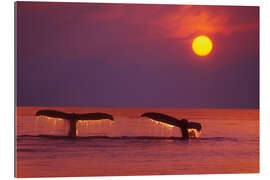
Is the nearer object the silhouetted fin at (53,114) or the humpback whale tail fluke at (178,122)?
the silhouetted fin at (53,114)

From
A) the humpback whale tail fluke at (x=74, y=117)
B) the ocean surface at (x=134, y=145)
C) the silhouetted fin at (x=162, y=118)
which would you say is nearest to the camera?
the ocean surface at (x=134, y=145)

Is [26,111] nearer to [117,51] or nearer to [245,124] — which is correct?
[117,51]

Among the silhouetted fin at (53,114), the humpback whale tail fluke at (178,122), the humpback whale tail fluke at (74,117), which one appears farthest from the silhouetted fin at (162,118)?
the silhouetted fin at (53,114)

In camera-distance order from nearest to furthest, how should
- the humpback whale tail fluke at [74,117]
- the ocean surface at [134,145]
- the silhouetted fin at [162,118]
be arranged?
the ocean surface at [134,145]
the humpback whale tail fluke at [74,117]
the silhouetted fin at [162,118]

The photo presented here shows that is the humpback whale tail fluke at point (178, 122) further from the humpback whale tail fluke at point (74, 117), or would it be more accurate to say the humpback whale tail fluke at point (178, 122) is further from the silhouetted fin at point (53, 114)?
the silhouetted fin at point (53, 114)

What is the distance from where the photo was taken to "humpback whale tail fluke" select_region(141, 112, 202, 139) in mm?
7023

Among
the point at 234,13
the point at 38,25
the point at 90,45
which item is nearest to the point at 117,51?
the point at 90,45

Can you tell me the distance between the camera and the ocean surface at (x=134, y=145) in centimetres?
673

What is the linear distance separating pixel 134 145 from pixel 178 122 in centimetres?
63

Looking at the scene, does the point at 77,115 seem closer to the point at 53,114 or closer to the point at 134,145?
the point at 53,114

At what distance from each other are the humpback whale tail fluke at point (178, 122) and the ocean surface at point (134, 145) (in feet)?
0.17

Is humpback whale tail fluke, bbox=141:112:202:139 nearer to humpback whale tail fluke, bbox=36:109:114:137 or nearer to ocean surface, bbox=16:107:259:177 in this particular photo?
ocean surface, bbox=16:107:259:177

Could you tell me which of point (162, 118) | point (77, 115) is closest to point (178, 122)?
point (162, 118)

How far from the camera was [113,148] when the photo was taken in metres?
6.92
